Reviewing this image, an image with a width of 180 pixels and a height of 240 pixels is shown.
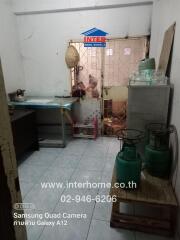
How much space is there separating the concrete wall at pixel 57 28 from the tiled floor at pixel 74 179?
148cm

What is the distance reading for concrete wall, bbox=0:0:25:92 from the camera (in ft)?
11.4

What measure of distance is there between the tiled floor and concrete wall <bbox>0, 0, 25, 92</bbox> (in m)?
1.64

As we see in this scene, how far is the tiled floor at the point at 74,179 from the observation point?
5.69 feet

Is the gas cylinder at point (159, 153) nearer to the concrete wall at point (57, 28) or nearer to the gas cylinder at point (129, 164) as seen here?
the gas cylinder at point (129, 164)

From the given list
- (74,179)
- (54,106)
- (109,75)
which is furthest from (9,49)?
(74,179)

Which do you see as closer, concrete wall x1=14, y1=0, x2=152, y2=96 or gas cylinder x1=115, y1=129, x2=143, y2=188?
gas cylinder x1=115, y1=129, x2=143, y2=188

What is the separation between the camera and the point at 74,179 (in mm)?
2574

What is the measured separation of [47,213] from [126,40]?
3299 mm

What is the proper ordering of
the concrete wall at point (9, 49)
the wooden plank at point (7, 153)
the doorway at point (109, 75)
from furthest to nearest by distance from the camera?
1. the doorway at point (109, 75)
2. the concrete wall at point (9, 49)
3. the wooden plank at point (7, 153)

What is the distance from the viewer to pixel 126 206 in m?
2.07

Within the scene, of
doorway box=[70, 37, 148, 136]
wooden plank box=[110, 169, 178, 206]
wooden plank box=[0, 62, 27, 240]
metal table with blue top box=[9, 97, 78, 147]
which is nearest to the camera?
wooden plank box=[0, 62, 27, 240]

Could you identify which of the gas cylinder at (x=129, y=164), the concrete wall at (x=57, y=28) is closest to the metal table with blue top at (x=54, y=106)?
the concrete wall at (x=57, y=28)

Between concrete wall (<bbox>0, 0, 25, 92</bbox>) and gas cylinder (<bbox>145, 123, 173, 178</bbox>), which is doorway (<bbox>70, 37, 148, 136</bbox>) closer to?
concrete wall (<bbox>0, 0, 25, 92</bbox>)

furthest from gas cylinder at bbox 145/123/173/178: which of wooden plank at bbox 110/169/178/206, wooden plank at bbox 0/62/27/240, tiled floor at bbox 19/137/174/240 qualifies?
wooden plank at bbox 0/62/27/240
